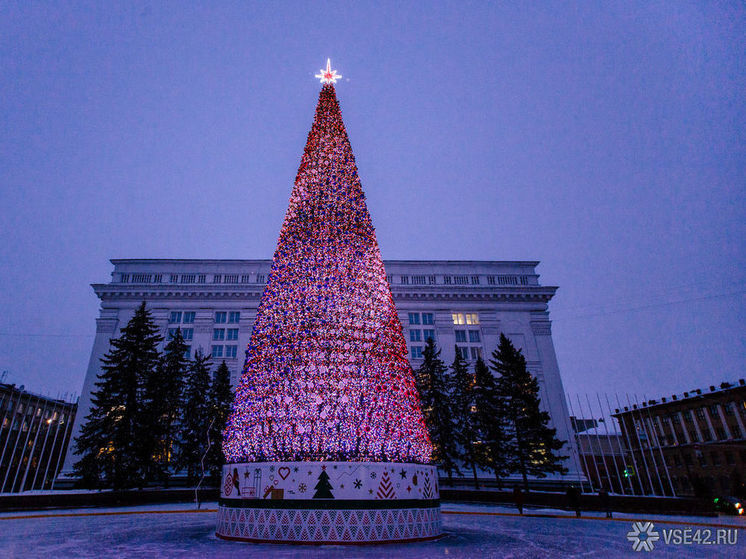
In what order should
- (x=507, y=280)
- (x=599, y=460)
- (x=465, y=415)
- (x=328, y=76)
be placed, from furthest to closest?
(x=599, y=460) → (x=507, y=280) → (x=465, y=415) → (x=328, y=76)

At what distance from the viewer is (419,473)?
37.1ft

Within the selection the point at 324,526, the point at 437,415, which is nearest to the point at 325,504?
the point at 324,526

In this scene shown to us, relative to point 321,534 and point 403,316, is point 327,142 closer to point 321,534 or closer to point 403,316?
point 321,534

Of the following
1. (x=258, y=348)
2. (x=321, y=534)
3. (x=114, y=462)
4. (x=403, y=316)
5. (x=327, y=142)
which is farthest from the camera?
(x=403, y=316)

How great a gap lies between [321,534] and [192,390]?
1006 inches

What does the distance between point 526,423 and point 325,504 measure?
22023 mm

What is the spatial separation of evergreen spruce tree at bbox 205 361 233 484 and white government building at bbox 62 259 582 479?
916cm

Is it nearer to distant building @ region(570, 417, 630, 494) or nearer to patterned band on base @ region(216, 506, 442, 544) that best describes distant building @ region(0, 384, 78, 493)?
patterned band on base @ region(216, 506, 442, 544)

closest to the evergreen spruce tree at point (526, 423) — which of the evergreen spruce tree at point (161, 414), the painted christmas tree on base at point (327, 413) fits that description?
the painted christmas tree on base at point (327, 413)

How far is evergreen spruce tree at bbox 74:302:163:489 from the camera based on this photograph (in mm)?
24781

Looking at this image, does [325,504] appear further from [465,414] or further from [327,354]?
[465,414]

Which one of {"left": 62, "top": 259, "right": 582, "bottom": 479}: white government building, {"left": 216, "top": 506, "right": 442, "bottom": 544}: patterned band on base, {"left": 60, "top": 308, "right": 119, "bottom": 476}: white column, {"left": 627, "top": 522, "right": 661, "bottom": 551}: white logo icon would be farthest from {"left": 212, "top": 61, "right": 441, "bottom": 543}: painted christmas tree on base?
{"left": 60, "top": 308, "right": 119, "bottom": 476}: white column

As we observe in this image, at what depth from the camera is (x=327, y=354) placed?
11.0m

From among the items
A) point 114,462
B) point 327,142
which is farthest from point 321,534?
point 114,462
